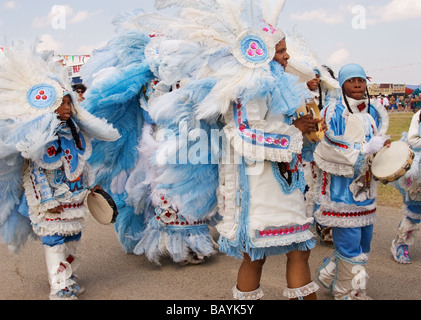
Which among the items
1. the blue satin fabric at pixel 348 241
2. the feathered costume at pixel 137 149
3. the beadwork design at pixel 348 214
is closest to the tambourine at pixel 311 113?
the beadwork design at pixel 348 214

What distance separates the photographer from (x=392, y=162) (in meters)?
3.31

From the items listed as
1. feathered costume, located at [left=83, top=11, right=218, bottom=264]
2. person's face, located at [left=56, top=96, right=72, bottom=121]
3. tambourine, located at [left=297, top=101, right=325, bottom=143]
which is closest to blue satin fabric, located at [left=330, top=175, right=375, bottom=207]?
tambourine, located at [left=297, top=101, right=325, bottom=143]

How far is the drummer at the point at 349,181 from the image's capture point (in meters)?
3.49

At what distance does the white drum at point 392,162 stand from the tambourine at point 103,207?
77.4 inches

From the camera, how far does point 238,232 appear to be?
2988 mm

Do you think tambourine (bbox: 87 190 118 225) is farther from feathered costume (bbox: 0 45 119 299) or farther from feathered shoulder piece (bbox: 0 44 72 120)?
feathered shoulder piece (bbox: 0 44 72 120)

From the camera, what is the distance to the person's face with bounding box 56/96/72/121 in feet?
12.6

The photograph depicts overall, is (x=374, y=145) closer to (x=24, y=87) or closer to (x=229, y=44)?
(x=229, y=44)

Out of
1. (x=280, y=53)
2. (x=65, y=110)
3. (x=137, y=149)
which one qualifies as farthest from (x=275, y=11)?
(x=137, y=149)

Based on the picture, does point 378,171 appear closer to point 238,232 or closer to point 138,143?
point 238,232

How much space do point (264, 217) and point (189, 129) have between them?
0.71m

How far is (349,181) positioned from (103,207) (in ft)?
6.23

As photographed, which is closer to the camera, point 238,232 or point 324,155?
point 238,232
